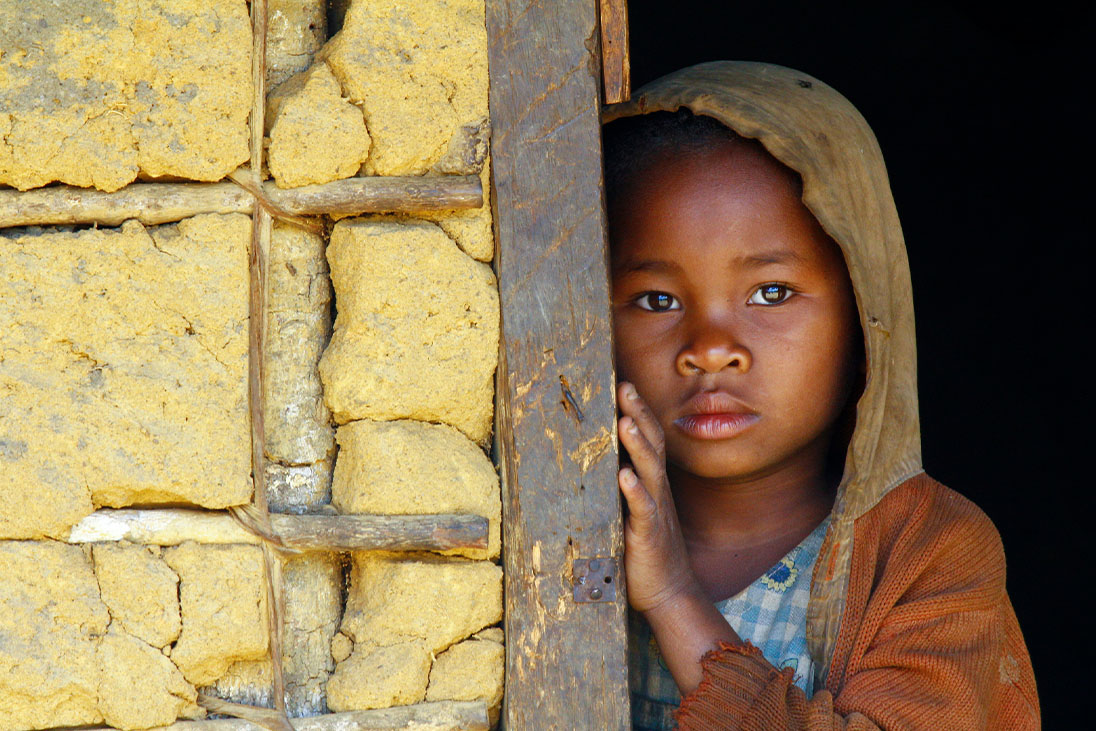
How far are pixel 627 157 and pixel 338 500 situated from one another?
0.91m

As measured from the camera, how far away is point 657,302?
82.1 inches

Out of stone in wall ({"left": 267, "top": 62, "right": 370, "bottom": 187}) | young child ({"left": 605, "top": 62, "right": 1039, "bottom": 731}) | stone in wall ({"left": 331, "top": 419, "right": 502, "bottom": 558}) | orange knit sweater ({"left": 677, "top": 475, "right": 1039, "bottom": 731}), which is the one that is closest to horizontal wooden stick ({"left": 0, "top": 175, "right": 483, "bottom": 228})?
stone in wall ({"left": 267, "top": 62, "right": 370, "bottom": 187})

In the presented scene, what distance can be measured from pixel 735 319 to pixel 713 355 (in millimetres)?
86

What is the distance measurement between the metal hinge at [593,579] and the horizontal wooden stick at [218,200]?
1.74 ft

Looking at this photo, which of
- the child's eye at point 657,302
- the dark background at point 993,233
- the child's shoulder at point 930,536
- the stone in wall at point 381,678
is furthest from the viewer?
the dark background at point 993,233

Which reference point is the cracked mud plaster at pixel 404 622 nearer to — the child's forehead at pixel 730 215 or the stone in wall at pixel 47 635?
the stone in wall at pixel 47 635

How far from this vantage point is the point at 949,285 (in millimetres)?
4684

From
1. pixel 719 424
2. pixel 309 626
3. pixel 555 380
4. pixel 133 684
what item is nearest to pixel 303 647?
pixel 309 626

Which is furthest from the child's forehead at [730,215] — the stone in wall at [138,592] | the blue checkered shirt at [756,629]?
the stone in wall at [138,592]

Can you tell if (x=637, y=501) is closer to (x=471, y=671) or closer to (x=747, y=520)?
(x=471, y=671)

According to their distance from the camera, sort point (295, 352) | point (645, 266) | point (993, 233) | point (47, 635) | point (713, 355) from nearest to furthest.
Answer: point (47, 635), point (295, 352), point (713, 355), point (645, 266), point (993, 233)

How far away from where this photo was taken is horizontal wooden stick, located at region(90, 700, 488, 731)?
1547mm

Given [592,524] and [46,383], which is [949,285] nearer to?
[592,524]

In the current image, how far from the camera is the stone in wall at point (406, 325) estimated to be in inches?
64.6
